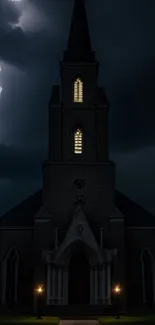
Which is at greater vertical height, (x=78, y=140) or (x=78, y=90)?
(x=78, y=90)

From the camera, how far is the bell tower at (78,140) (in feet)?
154

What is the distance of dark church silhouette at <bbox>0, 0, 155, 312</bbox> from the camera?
145 ft

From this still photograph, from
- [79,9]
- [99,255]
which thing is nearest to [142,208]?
[99,255]

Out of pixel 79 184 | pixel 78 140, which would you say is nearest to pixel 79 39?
pixel 78 140

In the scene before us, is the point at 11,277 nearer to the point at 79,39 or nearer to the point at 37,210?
the point at 37,210

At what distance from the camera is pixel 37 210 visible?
166 feet

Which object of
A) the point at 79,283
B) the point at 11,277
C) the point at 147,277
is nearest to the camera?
the point at 79,283

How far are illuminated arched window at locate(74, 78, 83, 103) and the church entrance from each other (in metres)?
13.7

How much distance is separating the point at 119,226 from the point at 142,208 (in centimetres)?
506

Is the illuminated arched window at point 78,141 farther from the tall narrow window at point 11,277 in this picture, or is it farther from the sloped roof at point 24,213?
the tall narrow window at point 11,277

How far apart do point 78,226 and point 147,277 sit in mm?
8005

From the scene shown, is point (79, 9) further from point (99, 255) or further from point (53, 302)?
point (53, 302)

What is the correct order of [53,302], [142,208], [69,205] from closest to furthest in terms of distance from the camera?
[53,302], [69,205], [142,208]

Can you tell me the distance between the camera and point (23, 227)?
4806 centimetres
